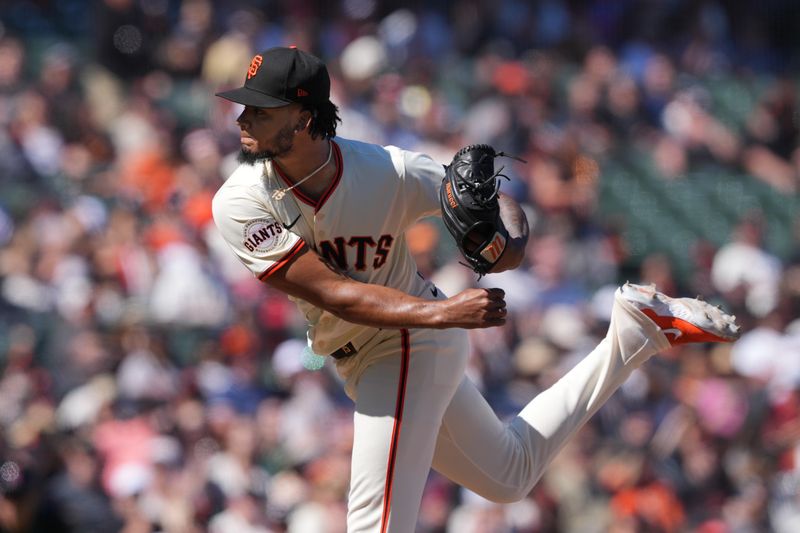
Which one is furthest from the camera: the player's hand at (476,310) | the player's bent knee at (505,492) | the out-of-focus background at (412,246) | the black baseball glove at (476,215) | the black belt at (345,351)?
the out-of-focus background at (412,246)

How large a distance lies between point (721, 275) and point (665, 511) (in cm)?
273

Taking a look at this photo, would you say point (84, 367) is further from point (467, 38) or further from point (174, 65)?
point (467, 38)

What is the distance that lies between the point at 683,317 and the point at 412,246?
4.85 m

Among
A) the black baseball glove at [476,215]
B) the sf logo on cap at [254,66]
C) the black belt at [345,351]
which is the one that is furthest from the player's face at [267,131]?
the black belt at [345,351]

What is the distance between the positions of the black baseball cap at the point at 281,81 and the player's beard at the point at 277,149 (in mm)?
107

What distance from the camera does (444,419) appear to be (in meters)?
4.59

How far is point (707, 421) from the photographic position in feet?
29.0

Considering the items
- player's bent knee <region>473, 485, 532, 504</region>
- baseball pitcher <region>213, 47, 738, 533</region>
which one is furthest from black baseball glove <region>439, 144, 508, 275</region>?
player's bent knee <region>473, 485, 532, 504</region>

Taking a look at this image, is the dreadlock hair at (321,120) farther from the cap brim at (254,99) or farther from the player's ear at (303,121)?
the cap brim at (254,99)

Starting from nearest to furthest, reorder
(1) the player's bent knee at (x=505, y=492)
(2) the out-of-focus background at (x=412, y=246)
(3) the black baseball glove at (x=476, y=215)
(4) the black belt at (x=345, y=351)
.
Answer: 1. (3) the black baseball glove at (x=476, y=215)
2. (4) the black belt at (x=345, y=351)
3. (1) the player's bent knee at (x=505, y=492)
4. (2) the out-of-focus background at (x=412, y=246)

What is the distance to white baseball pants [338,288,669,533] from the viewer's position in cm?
434

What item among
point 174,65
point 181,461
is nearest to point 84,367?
point 181,461

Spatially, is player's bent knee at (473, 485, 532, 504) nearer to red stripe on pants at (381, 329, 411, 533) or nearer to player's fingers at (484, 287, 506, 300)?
red stripe on pants at (381, 329, 411, 533)

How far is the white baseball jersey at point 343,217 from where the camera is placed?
4.26 meters
